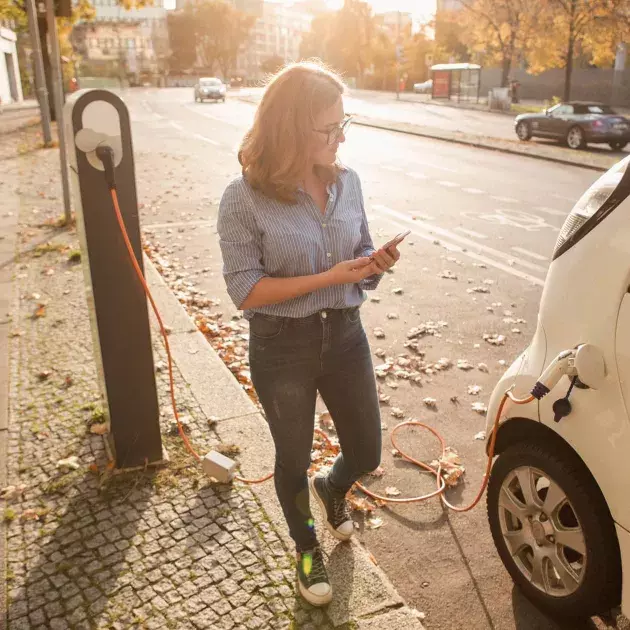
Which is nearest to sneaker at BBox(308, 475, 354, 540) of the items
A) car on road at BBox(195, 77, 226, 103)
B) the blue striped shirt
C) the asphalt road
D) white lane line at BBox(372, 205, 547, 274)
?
the asphalt road

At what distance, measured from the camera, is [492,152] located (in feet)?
62.0

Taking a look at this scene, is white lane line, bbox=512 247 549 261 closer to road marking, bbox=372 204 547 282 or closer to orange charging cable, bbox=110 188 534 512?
road marking, bbox=372 204 547 282

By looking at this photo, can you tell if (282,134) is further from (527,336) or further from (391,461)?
(527,336)

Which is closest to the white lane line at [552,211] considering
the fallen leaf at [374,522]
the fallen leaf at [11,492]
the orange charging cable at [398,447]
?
the orange charging cable at [398,447]

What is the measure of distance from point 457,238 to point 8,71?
52433mm

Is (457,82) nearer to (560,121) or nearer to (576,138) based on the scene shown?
(560,121)

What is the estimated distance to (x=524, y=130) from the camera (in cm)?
2198

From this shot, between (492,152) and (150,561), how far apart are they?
17764 millimetres

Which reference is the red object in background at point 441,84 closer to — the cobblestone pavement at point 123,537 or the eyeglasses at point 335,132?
the cobblestone pavement at point 123,537

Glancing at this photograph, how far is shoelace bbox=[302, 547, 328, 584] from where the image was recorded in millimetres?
2832

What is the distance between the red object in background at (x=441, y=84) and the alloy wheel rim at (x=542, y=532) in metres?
48.2

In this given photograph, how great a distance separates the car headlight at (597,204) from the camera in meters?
2.23

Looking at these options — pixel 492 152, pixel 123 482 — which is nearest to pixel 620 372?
pixel 123 482

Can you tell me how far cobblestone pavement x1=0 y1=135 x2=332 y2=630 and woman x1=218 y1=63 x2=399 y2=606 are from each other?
293 millimetres
